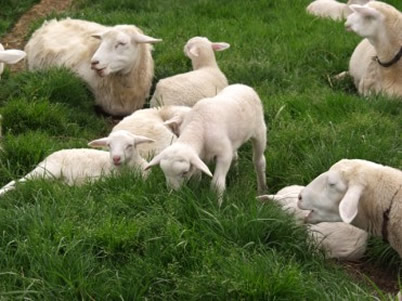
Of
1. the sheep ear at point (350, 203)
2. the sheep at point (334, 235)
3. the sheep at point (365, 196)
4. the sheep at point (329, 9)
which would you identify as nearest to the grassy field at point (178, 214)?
the sheep at point (334, 235)

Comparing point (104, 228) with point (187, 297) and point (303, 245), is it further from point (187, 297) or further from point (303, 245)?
point (303, 245)

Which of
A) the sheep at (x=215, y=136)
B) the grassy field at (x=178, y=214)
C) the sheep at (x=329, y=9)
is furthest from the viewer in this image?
the sheep at (x=329, y=9)

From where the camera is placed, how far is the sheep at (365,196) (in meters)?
4.48

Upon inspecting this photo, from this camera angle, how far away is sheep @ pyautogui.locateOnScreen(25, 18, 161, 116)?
25.1 feet

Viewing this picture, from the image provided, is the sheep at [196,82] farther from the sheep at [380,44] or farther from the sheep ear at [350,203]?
the sheep ear at [350,203]

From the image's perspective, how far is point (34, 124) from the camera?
6.91m

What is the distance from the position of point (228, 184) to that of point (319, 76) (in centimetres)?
312

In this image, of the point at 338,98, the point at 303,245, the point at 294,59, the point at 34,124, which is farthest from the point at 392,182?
the point at 294,59

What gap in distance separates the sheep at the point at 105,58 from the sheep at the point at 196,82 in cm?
48

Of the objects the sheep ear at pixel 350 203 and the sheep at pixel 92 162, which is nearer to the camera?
the sheep ear at pixel 350 203

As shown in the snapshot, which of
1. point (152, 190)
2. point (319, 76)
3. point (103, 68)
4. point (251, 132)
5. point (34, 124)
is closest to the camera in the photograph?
point (152, 190)

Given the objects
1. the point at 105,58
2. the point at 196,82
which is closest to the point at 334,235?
the point at 196,82

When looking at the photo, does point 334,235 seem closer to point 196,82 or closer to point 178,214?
point 178,214

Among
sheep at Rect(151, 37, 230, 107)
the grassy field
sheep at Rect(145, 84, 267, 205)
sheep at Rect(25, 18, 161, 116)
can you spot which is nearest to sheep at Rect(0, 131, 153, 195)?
the grassy field
